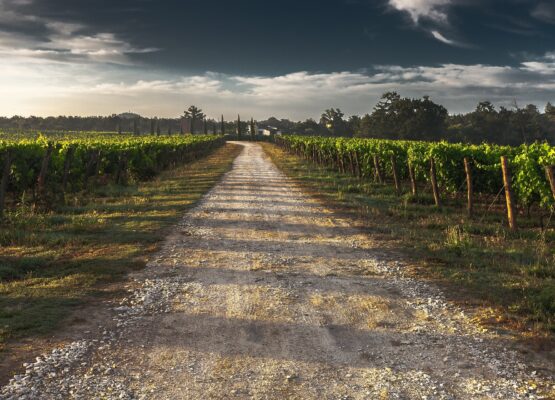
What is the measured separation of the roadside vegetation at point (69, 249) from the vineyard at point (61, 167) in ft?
3.05

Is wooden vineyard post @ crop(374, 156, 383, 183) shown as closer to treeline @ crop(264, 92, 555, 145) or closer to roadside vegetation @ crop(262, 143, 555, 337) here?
roadside vegetation @ crop(262, 143, 555, 337)

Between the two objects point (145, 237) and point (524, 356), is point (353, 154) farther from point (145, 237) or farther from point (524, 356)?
point (524, 356)

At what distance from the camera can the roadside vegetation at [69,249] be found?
6695mm

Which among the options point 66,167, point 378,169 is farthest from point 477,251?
point 66,167

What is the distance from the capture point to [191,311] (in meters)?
6.65

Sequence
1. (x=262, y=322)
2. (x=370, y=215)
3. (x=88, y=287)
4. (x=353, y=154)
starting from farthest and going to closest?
(x=353, y=154) → (x=370, y=215) → (x=88, y=287) → (x=262, y=322)

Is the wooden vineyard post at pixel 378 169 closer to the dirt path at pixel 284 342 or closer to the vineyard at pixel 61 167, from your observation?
the vineyard at pixel 61 167

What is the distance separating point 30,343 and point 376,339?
4.40 metres

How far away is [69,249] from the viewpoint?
10.2m

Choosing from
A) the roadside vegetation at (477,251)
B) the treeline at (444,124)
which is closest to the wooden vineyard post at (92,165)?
the roadside vegetation at (477,251)

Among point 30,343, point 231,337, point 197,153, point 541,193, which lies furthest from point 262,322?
point 197,153

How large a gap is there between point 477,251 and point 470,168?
780 centimetres

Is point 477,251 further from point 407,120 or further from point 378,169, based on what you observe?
point 407,120

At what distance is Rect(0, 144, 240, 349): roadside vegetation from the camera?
670 cm
